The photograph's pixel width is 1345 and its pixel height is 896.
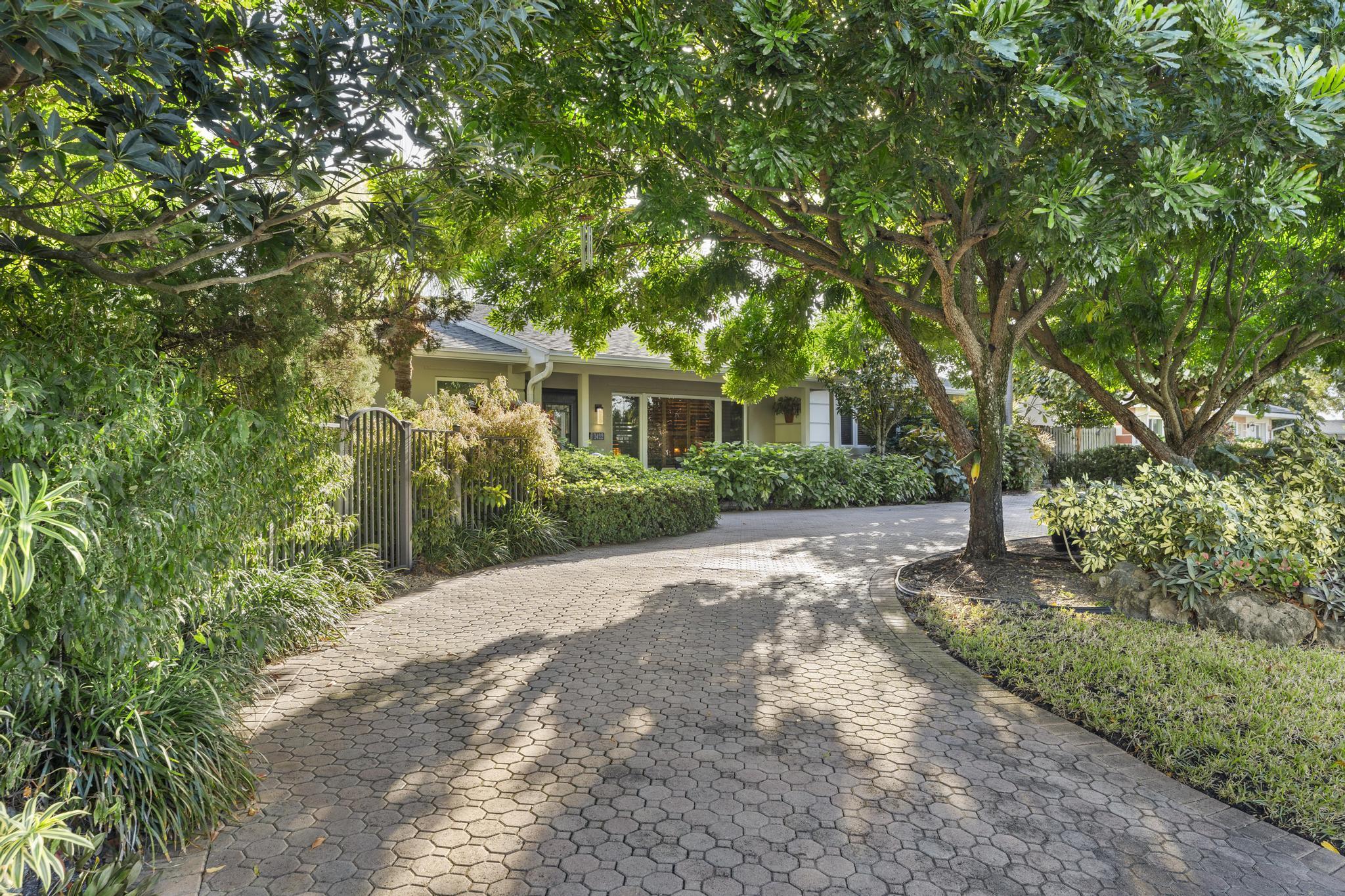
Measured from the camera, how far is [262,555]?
580 centimetres

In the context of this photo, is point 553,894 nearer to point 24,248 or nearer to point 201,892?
point 201,892

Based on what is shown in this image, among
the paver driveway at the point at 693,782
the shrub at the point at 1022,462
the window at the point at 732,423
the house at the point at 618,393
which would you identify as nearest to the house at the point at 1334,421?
the shrub at the point at 1022,462

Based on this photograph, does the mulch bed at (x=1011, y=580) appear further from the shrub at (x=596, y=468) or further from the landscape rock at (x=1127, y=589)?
the shrub at (x=596, y=468)

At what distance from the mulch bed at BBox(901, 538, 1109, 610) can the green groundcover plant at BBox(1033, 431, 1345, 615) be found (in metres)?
0.40

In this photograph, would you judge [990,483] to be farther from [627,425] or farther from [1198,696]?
[627,425]

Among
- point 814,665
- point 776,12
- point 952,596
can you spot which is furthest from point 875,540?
point 776,12

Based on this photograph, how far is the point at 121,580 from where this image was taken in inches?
113

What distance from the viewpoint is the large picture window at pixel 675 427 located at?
714 inches

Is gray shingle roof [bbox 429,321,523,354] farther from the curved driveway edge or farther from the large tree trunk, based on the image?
the curved driveway edge

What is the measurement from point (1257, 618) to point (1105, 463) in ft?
46.4

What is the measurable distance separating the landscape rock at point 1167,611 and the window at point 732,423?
1327cm

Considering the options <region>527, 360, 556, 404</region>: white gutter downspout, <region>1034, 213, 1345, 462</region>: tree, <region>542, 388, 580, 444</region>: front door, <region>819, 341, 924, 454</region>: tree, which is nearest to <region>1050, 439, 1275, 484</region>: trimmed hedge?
<region>1034, 213, 1345, 462</region>: tree

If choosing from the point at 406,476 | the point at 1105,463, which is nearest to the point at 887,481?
the point at 1105,463

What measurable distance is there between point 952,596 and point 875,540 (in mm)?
4462
